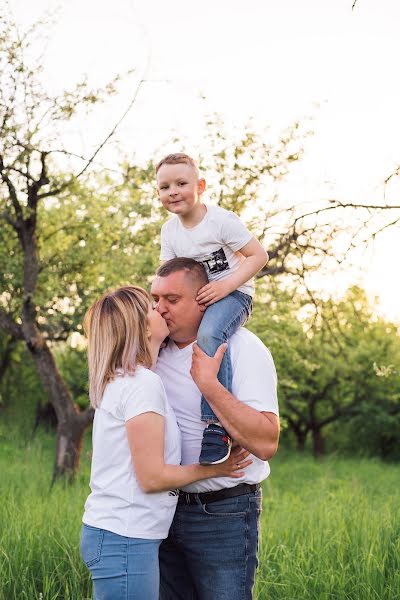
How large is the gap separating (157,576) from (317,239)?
4844 mm

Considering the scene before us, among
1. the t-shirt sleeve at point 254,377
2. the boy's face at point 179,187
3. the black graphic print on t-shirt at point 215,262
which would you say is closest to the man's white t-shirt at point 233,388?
the t-shirt sleeve at point 254,377

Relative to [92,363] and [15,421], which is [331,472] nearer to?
[15,421]

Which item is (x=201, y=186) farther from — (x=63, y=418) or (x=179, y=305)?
(x=63, y=418)

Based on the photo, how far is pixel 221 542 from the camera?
10.2 ft

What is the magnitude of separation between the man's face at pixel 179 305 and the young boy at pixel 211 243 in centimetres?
6

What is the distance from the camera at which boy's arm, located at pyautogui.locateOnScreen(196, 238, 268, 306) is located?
3.48 meters

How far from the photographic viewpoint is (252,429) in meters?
2.99

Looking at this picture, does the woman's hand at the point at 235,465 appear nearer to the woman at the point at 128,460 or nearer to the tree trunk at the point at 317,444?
the woman at the point at 128,460

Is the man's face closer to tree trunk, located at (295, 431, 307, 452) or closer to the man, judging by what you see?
the man

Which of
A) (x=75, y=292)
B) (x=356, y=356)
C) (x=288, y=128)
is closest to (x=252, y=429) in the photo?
(x=288, y=128)

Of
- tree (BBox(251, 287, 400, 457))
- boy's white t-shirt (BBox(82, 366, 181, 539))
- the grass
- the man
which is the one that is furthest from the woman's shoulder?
tree (BBox(251, 287, 400, 457))

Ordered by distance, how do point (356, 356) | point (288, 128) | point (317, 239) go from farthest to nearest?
point (356, 356), point (288, 128), point (317, 239)

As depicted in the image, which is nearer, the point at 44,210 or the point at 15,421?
the point at 44,210

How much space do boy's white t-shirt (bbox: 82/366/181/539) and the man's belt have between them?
18 centimetres
